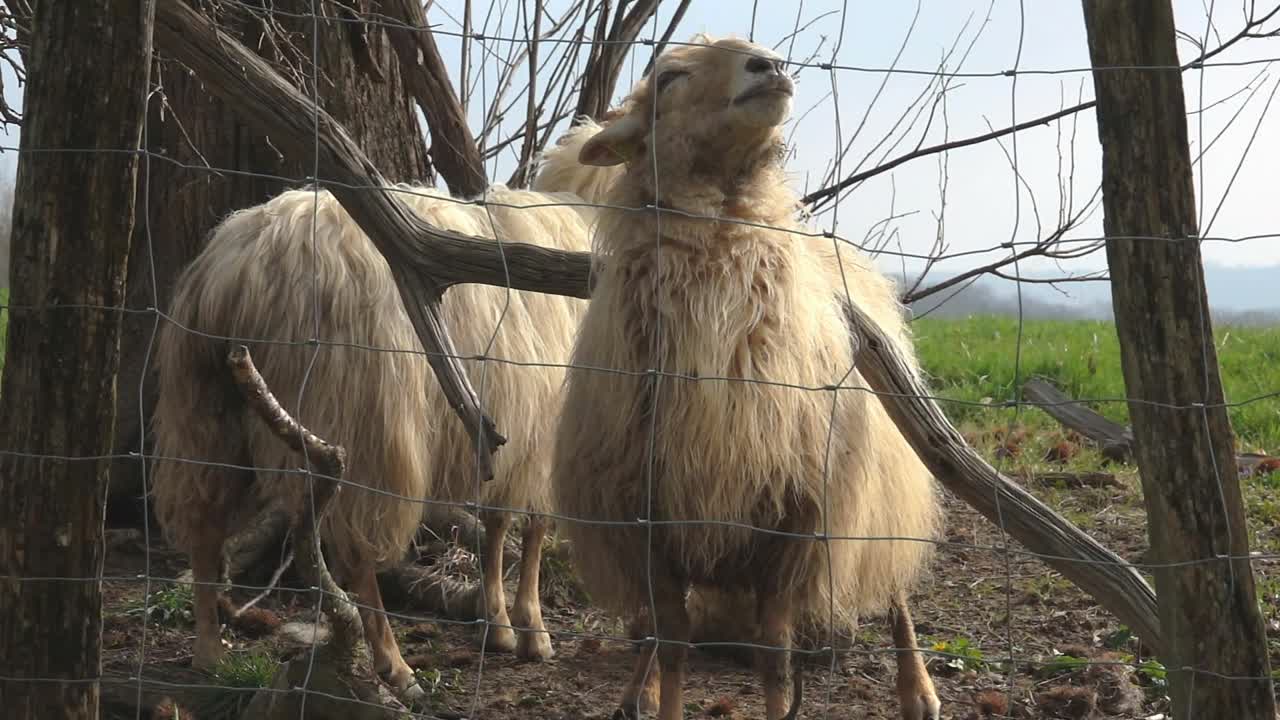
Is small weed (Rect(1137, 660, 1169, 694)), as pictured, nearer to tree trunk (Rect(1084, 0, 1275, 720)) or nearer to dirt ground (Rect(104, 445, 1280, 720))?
dirt ground (Rect(104, 445, 1280, 720))

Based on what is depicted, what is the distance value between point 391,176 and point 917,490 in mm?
2748

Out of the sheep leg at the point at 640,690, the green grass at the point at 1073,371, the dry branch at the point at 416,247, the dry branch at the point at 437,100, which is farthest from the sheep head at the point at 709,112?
the green grass at the point at 1073,371

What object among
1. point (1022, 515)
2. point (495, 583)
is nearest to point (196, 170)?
point (495, 583)

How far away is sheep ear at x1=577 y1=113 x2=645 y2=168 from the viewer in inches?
147

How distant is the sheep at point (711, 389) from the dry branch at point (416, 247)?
0.28m

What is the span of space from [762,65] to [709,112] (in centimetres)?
19

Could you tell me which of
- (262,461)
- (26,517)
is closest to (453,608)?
(262,461)

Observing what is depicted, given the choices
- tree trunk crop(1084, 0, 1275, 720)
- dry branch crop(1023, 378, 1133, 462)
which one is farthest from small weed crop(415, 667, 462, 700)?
dry branch crop(1023, 378, 1133, 462)

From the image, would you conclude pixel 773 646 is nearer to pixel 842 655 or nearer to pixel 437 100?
pixel 842 655

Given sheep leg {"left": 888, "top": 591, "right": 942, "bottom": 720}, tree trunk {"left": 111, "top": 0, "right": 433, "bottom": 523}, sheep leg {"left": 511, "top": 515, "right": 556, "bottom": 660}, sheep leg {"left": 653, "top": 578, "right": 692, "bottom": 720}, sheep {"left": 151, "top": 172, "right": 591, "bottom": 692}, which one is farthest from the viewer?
tree trunk {"left": 111, "top": 0, "right": 433, "bottom": 523}

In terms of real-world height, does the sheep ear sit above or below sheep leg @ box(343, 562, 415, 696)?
above

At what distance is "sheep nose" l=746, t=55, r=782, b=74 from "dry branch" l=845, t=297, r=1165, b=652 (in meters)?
0.85

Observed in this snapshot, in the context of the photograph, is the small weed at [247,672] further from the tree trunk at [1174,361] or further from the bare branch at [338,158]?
the tree trunk at [1174,361]

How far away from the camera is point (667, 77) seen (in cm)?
371
